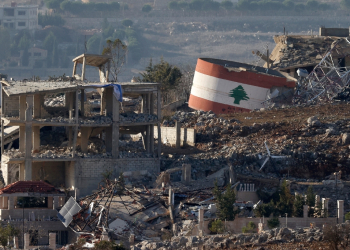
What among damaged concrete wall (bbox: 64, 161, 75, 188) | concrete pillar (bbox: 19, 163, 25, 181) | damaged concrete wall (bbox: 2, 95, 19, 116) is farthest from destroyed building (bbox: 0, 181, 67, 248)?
damaged concrete wall (bbox: 2, 95, 19, 116)

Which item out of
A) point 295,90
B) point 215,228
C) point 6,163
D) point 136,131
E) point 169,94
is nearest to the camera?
point 215,228

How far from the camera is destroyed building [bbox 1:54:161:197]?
43500 mm

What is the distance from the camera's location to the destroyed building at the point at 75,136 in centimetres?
4350

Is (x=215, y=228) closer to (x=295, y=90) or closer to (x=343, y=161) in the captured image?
(x=343, y=161)

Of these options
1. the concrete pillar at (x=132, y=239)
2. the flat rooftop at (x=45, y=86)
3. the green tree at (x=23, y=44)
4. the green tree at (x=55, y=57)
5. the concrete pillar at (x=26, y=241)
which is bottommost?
the green tree at (x=55, y=57)

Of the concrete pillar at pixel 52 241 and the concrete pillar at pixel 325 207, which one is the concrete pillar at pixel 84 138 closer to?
the concrete pillar at pixel 52 241

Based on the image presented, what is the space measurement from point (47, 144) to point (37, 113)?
267cm

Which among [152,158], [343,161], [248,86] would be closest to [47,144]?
[152,158]

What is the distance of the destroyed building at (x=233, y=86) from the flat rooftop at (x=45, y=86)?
16026mm

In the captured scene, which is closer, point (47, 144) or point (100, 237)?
point (100, 237)

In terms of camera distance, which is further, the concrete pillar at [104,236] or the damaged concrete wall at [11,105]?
the damaged concrete wall at [11,105]

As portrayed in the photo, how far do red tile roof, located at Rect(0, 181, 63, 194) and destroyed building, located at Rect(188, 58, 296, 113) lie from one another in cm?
2253

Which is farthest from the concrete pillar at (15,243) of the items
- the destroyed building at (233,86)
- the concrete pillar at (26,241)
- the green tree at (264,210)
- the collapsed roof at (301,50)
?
the collapsed roof at (301,50)

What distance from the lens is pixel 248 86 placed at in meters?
61.0
